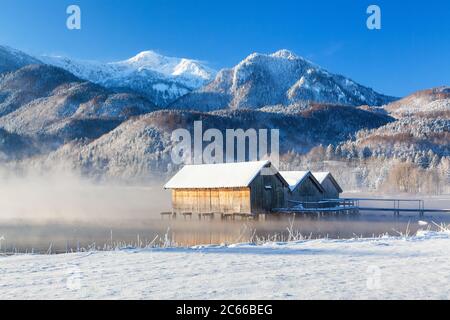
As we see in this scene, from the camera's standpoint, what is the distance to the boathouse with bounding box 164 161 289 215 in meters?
46.4

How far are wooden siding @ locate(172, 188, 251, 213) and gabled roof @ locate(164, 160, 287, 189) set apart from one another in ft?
2.49

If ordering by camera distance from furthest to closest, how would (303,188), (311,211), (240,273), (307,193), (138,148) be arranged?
1. (138,148)
2. (307,193)
3. (303,188)
4. (311,211)
5. (240,273)

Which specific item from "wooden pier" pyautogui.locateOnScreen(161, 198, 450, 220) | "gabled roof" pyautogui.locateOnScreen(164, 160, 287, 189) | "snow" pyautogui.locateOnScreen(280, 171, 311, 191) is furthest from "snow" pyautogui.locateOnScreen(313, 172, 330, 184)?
"gabled roof" pyautogui.locateOnScreen(164, 160, 287, 189)

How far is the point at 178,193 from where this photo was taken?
5128 cm

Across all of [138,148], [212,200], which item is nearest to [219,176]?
[212,200]

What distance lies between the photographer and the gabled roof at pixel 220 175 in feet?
152

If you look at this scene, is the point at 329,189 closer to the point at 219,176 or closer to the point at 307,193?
the point at 307,193

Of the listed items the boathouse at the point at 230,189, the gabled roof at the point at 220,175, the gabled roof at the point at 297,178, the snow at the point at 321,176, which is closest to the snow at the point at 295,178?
the gabled roof at the point at 297,178

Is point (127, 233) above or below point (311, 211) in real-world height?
below

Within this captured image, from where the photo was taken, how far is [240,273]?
407 inches

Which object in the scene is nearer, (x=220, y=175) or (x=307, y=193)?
(x=220, y=175)

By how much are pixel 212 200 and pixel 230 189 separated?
2.02 meters

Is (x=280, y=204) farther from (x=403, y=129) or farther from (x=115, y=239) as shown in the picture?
(x=403, y=129)

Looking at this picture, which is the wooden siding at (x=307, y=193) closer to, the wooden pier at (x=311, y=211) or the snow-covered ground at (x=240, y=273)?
the wooden pier at (x=311, y=211)
